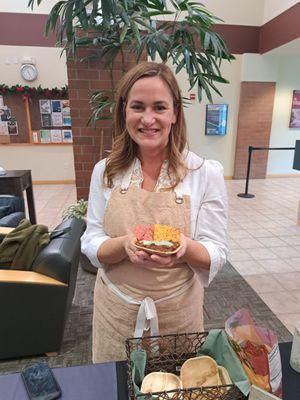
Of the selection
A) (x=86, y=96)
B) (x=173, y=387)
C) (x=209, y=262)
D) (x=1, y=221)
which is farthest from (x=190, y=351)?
(x=86, y=96)

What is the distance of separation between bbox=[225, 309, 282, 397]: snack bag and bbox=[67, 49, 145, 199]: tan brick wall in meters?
2.49

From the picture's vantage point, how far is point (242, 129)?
6672 mm

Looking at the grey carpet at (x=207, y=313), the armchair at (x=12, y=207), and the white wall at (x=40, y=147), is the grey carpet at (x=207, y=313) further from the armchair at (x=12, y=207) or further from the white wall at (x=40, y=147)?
the white wall at (x=40, y=147)

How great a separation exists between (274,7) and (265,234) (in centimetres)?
469

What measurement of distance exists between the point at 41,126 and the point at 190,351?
618cm

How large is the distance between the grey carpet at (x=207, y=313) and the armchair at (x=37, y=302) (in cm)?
13

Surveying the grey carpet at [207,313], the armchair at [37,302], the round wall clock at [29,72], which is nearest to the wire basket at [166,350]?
the armchair at [37,302]

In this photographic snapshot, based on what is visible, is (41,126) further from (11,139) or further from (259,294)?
(259,294)

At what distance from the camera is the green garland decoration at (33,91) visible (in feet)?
18.9

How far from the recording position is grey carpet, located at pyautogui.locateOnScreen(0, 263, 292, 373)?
180 centimetres

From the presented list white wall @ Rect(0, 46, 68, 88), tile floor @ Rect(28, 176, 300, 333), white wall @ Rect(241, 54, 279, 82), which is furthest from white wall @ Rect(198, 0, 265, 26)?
tile floor @ Rect(28, 176, 300, 333)

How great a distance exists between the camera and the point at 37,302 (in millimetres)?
1661

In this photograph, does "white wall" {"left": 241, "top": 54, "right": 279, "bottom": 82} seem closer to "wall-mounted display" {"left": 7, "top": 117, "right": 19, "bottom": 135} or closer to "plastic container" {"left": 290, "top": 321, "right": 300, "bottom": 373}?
"wall-mounted display" {"left": 7, "top": 117, "right": 19, "bottom": 135}

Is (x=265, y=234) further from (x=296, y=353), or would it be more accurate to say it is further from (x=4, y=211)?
(x=296, y=353)
